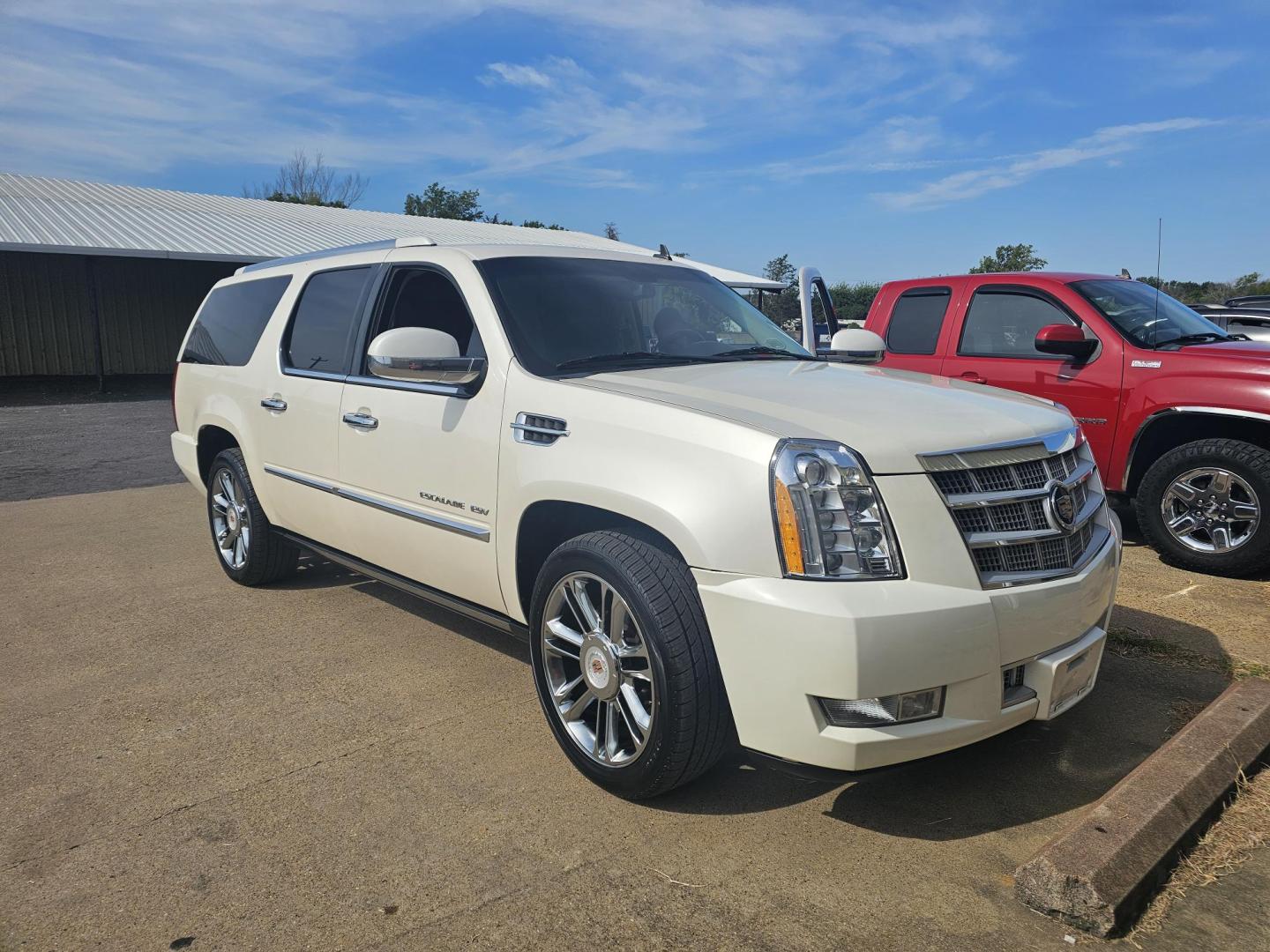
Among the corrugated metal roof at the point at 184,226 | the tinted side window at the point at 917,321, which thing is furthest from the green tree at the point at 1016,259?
the tinted side window at the point at 917,321

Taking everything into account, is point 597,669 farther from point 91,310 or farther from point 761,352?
point 91,310

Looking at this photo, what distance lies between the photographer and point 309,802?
122 inches

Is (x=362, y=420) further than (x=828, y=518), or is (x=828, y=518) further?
(x=362, y=420)

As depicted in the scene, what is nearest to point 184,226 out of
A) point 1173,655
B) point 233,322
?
point 233,322

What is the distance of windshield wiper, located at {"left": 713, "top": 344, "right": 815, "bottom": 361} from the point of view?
4.12 m

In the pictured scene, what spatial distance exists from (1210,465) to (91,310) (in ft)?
69.5

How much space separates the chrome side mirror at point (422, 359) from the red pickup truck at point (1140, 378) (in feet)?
11.1

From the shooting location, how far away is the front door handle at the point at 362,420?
163 inches

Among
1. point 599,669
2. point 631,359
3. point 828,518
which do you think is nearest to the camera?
point 828,518

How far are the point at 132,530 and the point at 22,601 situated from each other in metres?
1.84

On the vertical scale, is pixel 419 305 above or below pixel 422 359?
above

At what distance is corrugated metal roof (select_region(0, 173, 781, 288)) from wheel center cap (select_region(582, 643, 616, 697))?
1150 cm

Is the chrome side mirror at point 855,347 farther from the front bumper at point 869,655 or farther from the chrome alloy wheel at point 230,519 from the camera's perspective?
the chrome alloy wheel at point 230,519

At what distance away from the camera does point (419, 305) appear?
14.3ft
